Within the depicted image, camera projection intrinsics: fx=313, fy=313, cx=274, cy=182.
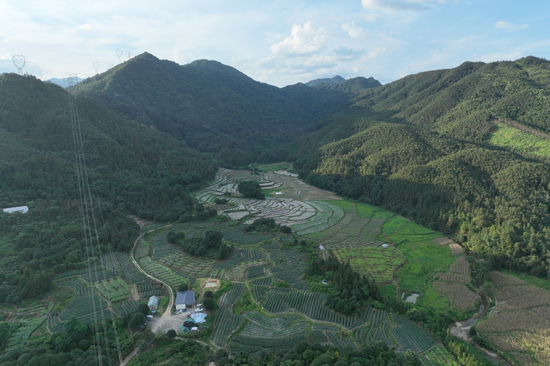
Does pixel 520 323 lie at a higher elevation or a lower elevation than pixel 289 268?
lower

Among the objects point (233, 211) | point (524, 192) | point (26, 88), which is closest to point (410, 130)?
point (524, 192)

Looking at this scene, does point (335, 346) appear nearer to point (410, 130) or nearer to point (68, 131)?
point (68, 131)

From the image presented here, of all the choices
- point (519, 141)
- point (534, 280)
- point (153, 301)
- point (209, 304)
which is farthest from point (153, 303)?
point (519, 141)

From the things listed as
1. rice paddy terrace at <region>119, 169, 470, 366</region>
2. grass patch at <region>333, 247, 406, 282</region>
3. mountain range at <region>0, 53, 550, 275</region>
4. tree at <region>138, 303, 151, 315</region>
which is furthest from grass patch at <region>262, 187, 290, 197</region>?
tree at <region>138, 303, 151, 315</region>

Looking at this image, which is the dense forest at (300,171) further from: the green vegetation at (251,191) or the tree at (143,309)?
the tree at (143,309)

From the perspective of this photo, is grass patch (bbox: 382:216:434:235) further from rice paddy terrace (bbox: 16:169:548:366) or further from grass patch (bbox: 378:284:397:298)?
grass patch (bbox: 378:284:397:298)

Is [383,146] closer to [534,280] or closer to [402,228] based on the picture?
[402,228]
